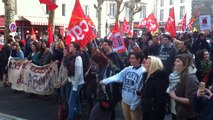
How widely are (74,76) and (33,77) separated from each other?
3283 millimetres

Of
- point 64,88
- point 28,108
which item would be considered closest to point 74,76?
point 64,88

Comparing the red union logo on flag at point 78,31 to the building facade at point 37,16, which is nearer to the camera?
the red union logo on flag at point 78,31

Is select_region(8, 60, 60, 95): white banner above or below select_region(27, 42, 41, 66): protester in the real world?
below

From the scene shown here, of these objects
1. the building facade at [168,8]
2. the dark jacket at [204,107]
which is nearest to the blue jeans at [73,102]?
the dark jacket at [204,107]

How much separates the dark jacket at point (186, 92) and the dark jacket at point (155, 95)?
1.00ft

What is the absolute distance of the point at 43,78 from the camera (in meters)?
10.0

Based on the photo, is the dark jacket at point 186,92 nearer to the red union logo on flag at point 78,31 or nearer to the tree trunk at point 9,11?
the red union logo on flag at point 78,31

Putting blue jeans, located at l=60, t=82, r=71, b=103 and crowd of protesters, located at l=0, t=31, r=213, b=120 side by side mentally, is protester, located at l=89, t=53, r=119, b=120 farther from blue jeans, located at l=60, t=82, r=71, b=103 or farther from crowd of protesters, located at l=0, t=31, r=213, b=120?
blue jeans, located at l=60, t=82, r=71, b=103

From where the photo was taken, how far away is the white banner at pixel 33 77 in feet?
32.3

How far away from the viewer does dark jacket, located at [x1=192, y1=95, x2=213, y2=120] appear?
3.73 meters

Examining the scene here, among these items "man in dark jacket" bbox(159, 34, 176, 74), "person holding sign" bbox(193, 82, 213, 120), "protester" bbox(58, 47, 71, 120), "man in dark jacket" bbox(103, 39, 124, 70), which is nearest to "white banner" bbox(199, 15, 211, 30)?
"man in dark jacket" bbox(159, 34, 176, 74)

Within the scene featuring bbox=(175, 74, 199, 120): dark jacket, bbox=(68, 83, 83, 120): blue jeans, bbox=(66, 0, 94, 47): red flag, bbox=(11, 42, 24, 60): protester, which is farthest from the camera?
bbox=(11, 42, 24, 60): protester

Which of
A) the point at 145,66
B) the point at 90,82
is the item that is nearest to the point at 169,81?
the point at 145,66

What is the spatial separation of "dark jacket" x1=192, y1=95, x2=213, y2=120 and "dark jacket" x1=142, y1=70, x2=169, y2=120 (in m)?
1.05
